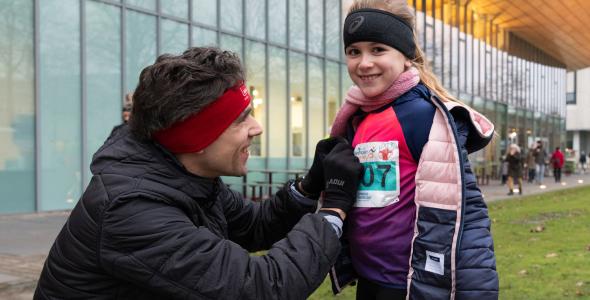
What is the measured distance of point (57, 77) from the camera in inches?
468

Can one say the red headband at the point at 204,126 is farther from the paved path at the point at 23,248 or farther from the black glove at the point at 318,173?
the paved path at the point at 23,248

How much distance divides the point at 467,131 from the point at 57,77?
1129 centimetres

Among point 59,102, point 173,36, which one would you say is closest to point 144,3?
point 173,36

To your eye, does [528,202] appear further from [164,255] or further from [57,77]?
[164,255]

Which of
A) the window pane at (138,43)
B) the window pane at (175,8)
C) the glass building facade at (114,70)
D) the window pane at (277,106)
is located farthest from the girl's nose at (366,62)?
the window pane at (277,106)

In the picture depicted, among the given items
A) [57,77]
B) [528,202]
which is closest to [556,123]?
[528,202]

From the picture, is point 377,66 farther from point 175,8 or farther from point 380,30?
point 175,8

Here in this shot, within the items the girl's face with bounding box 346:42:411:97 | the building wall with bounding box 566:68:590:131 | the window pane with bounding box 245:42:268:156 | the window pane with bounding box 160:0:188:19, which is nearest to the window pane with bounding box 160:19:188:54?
the window pane with bounding box 160:0:188:19

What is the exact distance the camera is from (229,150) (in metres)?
1.79

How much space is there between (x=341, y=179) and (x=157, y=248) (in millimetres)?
750

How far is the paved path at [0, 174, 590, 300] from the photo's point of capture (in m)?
5.25

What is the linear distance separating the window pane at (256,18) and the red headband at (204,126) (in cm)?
1531

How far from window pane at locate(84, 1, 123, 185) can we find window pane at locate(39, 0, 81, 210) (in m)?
0.27

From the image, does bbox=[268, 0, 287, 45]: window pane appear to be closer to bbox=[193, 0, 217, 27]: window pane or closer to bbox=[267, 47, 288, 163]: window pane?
bbox=[267, 47, 288, 163]: window pane
